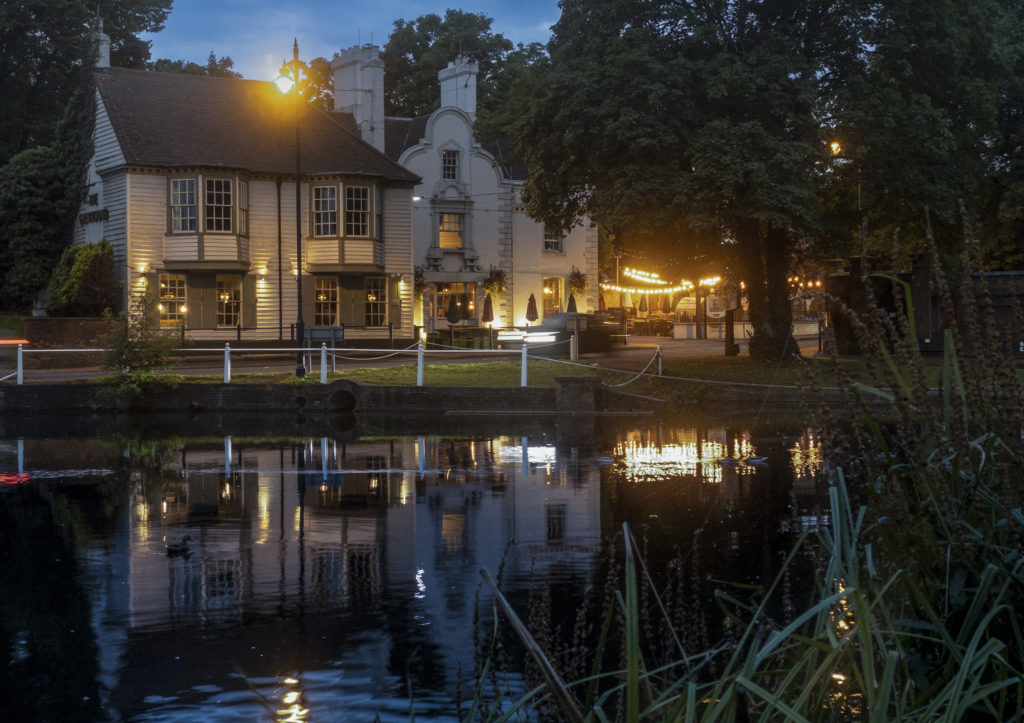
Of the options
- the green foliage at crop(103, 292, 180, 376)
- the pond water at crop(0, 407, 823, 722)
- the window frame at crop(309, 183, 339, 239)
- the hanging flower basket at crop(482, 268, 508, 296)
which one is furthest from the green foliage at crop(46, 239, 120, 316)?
the pond water at crop(0, 407, 823, 722)

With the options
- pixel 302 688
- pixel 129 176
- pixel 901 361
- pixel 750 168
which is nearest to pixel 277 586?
pixel 302 688

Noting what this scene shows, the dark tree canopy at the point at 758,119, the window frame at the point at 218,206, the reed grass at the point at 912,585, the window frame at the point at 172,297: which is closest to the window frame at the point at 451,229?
the window frame at the point at 218,206

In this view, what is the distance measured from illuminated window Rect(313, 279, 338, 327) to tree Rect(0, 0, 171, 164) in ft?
56.0

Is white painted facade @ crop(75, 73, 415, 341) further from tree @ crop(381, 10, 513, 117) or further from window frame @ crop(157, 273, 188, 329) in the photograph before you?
tree @ crop(381, 10, 513, 117)

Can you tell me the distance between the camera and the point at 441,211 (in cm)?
5069

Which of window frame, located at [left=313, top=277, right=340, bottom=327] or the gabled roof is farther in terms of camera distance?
the gabled roof

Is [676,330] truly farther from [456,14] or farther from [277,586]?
[277,586]

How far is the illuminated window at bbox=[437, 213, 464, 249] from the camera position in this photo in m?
50.9

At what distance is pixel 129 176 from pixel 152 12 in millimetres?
24466

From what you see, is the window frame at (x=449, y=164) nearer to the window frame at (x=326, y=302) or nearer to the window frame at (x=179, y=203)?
the window frame at (x=326, y=302)

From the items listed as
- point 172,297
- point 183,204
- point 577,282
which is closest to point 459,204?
point 577,282

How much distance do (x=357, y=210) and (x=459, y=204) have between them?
904 centimetres

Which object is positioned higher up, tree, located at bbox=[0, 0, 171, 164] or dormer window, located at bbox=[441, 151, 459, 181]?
tree, located at bbox=[0, 0, 171, 164]

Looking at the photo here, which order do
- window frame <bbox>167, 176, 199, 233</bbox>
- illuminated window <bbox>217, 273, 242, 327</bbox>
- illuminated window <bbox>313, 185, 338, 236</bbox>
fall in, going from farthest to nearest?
illuminated window <bbox>313, 185, 338, 236</bbox> < illuminated window <bbox>217, 273, 242, 327</bbox> < window frame <bbox>167, 176, 199, 233</bbox>
